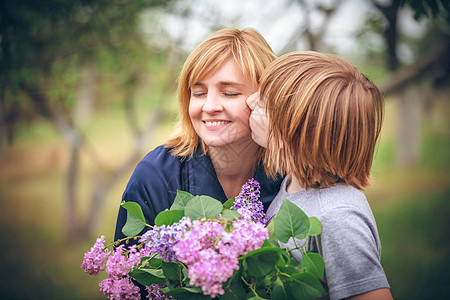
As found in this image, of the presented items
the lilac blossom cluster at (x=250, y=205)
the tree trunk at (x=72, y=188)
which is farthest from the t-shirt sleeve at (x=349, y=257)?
the tree trunk at (x=72, y=188)

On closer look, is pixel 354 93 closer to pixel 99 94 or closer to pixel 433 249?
pixel 433 249

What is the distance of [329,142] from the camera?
145 centimetres

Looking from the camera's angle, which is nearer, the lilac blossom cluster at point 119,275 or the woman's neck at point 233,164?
the lilac blossom cluster at point 119,275

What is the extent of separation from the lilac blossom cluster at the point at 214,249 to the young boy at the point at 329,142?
0.32 meters

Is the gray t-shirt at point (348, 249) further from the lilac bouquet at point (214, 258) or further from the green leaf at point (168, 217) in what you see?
the green leaf at point (168, 217)

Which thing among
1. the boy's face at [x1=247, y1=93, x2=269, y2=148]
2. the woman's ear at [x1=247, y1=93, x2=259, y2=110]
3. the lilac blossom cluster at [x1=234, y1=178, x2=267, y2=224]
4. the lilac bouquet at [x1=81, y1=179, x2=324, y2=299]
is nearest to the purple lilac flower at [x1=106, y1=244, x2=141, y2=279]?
the lilac bouquet at [x1=81, y1=179, x2=324, y2=299]

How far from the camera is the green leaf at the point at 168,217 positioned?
4.10 ft

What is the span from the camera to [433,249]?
571cm

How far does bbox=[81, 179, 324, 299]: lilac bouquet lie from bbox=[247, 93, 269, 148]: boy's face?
1.18ft

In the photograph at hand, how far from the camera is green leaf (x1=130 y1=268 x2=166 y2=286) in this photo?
125 cm

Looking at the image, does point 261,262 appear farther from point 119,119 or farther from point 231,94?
point 119,119

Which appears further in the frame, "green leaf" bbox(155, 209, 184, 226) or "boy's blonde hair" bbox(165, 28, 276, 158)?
"boy's blonde hair" bbox(165, 28, 276, 158)

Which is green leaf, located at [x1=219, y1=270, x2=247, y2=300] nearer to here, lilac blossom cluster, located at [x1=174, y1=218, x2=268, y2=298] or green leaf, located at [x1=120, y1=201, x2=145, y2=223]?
lilac blossom cluster, located at [x1=174, y1=218, x2=268, y2=298]

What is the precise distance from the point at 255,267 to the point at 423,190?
6.41 m
